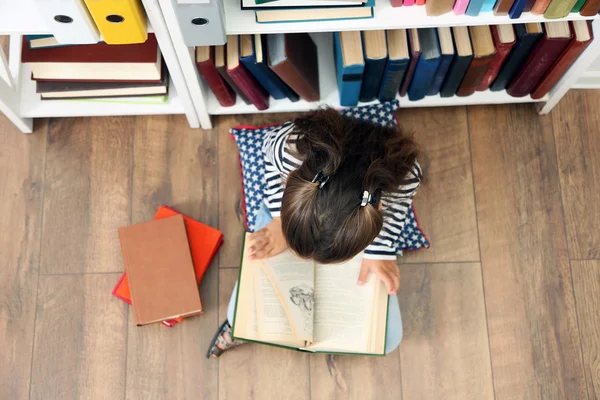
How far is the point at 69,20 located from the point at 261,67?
0.39 metres

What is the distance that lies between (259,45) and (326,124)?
227 mm

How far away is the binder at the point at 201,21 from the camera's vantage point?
984 millimetres

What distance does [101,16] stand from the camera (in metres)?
1.00

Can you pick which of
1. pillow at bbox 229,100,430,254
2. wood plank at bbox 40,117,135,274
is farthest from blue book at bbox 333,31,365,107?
wood plank at bbox 40,117,135,274

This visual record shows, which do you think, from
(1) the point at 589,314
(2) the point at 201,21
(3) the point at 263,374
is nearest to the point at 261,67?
(2) the point at 201,21

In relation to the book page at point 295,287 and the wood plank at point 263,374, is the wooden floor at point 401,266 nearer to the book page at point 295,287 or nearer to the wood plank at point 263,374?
the wood plank at point 263,374

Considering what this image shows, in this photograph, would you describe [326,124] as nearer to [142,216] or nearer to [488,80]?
[488,80]

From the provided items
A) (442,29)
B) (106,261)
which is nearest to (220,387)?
(106,261)

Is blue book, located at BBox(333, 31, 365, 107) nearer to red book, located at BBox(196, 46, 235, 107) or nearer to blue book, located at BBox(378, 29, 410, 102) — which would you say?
blue book, located at BBox(378, 29, 410, 102)

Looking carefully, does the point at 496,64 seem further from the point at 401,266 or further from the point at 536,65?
the point at 401,266

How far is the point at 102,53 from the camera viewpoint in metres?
1.26

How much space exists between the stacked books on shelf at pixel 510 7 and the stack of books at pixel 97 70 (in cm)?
54

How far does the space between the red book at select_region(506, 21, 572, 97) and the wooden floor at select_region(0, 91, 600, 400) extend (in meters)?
0.13

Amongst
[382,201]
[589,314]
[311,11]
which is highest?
[311,11]
